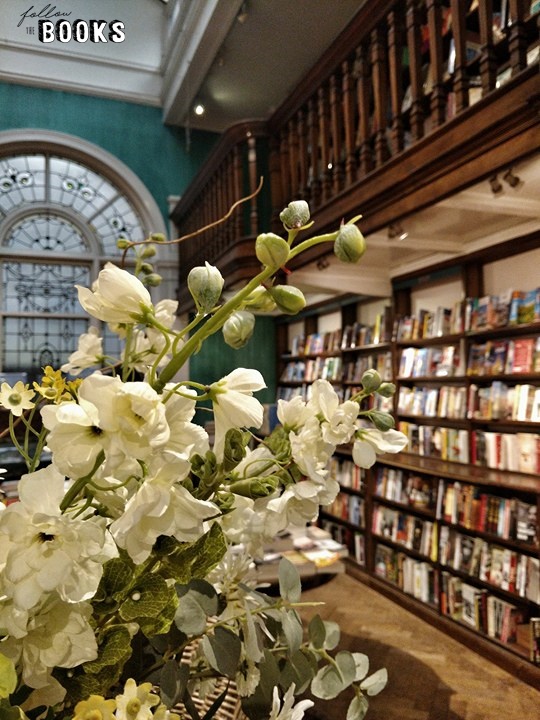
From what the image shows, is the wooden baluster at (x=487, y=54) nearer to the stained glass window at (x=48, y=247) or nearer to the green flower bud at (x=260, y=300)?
the green flower bud at (x=260, y=300)

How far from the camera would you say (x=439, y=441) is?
147 inches

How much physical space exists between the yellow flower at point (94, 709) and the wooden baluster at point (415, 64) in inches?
99.0

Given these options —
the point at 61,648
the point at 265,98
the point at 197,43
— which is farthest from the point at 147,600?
the point at 265,98

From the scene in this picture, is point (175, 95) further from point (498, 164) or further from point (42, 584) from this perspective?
point (42, 584)

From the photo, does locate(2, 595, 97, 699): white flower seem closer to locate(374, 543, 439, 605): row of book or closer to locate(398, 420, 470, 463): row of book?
locate(398, 420, 470, 463): row of book

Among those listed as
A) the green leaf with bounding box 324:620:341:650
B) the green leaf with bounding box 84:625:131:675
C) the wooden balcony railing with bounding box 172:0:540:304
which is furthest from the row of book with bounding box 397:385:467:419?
the green leaf with bounding box 84:625:131:675

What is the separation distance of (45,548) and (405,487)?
3.83 meters

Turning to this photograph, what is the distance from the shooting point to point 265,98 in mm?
5723

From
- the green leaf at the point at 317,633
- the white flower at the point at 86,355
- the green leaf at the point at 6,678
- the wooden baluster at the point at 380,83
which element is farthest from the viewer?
the wooden baluster at the point at 380,83

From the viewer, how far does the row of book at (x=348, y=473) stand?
4.44 m

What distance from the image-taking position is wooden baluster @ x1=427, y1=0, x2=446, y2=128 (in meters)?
2.24

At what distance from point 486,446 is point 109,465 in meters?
3.40

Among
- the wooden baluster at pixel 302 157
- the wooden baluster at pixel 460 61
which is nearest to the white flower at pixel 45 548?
the wooden baluster at pixel 460 61

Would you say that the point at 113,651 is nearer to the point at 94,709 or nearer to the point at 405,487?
the point at 94,709
